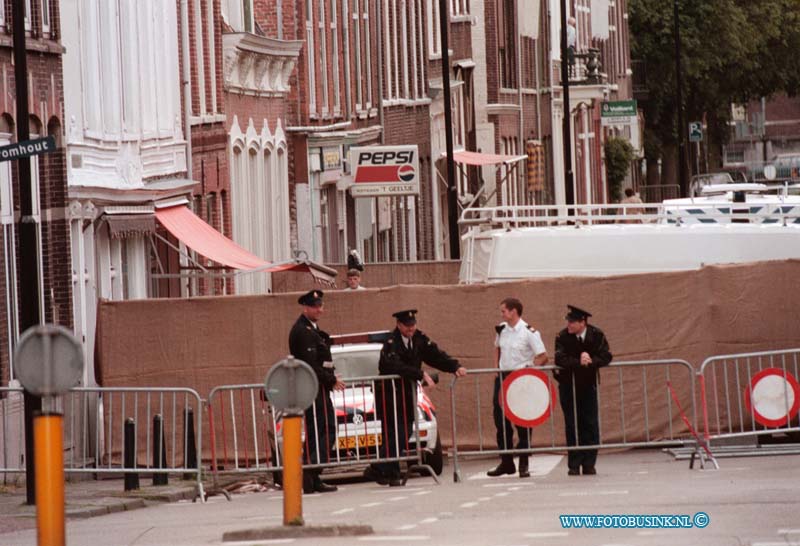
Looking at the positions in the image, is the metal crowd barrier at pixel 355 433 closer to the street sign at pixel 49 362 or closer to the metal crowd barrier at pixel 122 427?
the metal crowd barrier at pixel 122 427

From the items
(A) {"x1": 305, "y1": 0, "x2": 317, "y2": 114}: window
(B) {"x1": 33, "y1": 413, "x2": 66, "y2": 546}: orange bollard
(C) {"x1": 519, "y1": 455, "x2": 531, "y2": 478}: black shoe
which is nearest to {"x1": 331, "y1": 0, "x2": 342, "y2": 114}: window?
(A) {"x1": 305, "y1": 0, "x2": 317, "y2": 114}: window

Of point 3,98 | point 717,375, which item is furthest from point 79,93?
point 717,375

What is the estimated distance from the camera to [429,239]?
57844 mm

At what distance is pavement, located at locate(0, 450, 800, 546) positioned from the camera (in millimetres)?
15172

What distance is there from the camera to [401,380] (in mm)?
21953

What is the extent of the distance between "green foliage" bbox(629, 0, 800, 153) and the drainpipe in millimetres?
60398

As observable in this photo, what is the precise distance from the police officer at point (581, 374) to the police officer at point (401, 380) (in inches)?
41.1

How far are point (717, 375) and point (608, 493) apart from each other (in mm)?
7260

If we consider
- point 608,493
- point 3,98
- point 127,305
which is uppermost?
point 3,98

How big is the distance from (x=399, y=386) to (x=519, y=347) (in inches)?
51.7

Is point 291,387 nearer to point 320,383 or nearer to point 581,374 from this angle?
point 320,383

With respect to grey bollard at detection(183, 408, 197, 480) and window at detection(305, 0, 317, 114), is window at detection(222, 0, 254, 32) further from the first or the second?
grey bollard at detection(183, 408, 197, 480)

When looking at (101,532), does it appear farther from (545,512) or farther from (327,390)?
(327,390)

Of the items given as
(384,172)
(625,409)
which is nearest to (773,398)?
(625,409)
